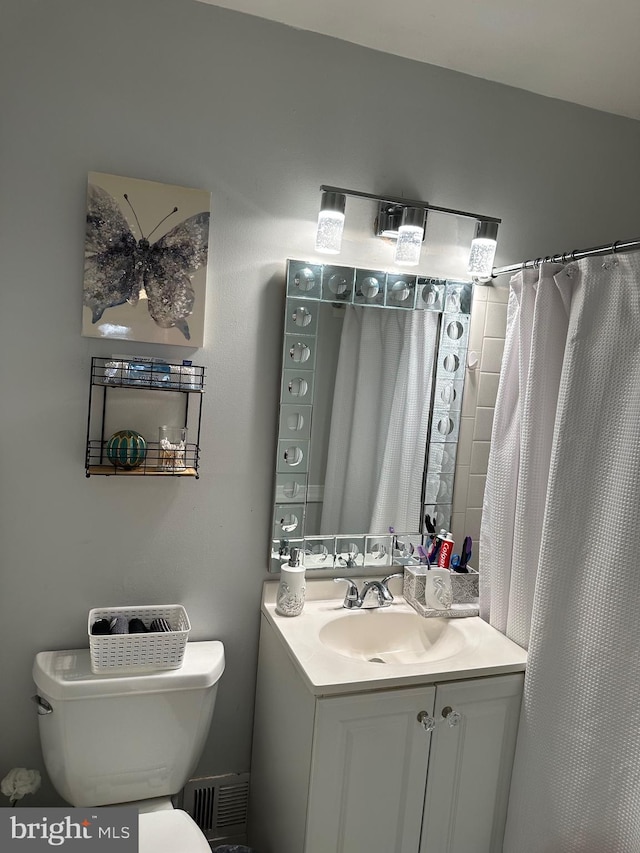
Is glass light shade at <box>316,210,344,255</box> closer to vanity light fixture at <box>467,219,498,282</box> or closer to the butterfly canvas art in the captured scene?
the butterfly canvas art

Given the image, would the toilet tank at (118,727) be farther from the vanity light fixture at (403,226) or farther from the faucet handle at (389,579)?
the vanity light fixture at (403,226)

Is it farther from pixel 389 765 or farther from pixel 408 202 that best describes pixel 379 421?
pixel 389 765

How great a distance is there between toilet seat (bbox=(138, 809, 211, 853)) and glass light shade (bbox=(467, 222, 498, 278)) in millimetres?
1627

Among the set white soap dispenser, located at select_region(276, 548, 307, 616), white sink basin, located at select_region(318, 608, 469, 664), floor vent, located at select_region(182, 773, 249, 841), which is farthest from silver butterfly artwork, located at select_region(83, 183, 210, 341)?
floor vent, located at select_region(182, 773, 249, 841)

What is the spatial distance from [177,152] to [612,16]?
3.70ft

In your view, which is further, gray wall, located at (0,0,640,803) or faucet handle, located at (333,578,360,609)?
faucet handle, located at (333,578,360,609)

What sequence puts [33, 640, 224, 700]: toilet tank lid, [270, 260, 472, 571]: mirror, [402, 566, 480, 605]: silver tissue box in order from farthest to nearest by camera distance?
[402, 566, 480, 605]: silver tissue box → [270, 260, 472, 571]: mirror → [33, 640, 224, 700]: toilet tank lid

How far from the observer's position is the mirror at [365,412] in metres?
1.79

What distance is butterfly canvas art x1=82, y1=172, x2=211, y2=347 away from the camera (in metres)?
1.58

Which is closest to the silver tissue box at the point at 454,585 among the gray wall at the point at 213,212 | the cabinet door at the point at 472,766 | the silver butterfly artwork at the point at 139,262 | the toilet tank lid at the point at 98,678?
the cabinet door at the point at 472,766

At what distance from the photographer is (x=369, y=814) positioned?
1.51 m

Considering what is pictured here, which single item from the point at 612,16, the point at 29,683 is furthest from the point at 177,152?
the point at 29,683

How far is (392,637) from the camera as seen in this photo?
1.86m

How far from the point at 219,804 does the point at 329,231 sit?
1.68 m
